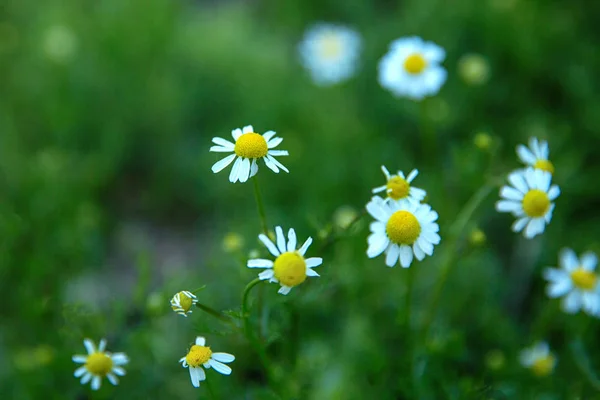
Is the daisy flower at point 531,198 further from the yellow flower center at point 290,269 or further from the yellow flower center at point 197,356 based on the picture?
the yellow flower center at point 197,356

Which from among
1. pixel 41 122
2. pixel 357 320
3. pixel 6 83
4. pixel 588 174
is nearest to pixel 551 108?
pixel 588 174

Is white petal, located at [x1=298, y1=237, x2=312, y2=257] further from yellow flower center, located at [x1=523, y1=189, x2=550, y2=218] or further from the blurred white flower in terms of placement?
the blurred white flower

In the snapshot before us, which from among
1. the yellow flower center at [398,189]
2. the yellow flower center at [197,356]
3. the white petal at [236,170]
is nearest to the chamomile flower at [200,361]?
the yellow flower center at [197,356]

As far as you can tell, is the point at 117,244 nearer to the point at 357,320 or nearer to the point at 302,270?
the point at 357,320

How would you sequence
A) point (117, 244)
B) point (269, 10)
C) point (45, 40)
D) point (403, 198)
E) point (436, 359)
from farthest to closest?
1. point (269, 10)
2. point (45, 40)
3. point (117, 244)
4. point (436, 359)
5. point (403, 198)

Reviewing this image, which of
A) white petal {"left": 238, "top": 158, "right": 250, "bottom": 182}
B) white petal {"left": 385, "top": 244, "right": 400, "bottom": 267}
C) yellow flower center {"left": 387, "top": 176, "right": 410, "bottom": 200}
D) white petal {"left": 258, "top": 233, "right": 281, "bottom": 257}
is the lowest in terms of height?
white petal {"left": 258, "top": 233, "right": 281, "bottom": 257}

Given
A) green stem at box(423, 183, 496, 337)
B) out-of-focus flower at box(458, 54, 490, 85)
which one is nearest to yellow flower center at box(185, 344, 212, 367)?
green stem at box(423, 183, 496, 337)
